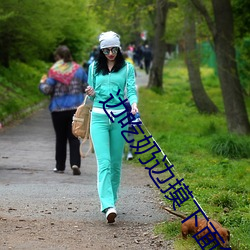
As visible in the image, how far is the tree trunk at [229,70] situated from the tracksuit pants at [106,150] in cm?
900

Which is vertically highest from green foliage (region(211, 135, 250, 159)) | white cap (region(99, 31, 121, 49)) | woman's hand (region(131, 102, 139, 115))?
white cap (region(99, 31, 121, 49))

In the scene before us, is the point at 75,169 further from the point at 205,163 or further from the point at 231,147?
the point at 231,147

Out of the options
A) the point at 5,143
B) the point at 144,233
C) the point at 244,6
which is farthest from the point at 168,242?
the point at 244,6

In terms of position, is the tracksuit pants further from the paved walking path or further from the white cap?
the white cap

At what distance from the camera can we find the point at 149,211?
8203mm

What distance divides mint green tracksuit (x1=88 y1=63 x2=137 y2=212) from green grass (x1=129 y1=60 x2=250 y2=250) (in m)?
0.67

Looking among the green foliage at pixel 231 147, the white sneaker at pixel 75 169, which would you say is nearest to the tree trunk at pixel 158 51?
the green foliage at pixel 231 147

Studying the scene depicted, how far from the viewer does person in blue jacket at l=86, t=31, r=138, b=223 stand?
7.48 m

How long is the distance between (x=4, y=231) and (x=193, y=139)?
944 centimetres

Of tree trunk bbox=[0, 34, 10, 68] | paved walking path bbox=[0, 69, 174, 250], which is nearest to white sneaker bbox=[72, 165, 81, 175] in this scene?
paved walking path bbox=[0, 69, 174, 250]

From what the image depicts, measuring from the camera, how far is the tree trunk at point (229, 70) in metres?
16.2

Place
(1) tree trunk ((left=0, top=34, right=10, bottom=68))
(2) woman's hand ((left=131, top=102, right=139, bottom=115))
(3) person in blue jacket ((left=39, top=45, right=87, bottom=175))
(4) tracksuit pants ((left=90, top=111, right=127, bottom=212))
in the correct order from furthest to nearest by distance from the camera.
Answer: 1. (1) tree trunk ((left=0, top=34, right=10, bottom=68))
2. (3) person in blue jacket ((left=39, top=45, right=87, bottom=175))
3. (4) tracksuit pants ((left=90, top=111, right=127, bottom=212))
4. (2) woman's hand ((left=131, top=102, right=139, bottom=115))

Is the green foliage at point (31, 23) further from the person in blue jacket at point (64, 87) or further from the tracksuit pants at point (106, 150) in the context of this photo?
the tracksuit pants at point (106, 150)

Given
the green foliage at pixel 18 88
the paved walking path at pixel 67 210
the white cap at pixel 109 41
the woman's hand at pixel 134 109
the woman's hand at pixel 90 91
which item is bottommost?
the green foliage at pixel 18 88
